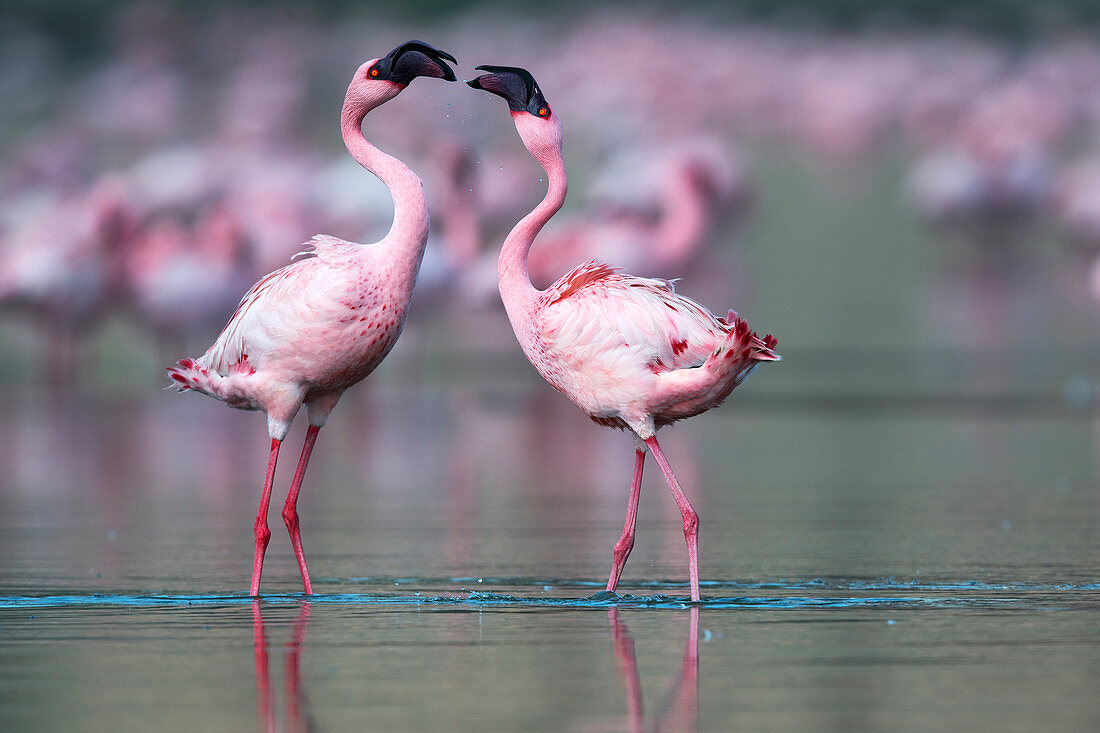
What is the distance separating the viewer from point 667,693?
485 cm

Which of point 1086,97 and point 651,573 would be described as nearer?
point 651,573

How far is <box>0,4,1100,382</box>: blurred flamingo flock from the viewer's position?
38.7 m

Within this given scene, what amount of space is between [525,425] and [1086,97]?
5182 centimetres

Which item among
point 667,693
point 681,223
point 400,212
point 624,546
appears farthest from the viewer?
point 681,223

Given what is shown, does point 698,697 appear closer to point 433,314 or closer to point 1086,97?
point 433,314

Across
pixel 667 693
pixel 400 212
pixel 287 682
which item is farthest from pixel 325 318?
pixel 667 693

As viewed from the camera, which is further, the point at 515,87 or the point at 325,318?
the point at 515,87

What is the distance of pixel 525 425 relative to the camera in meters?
18.2

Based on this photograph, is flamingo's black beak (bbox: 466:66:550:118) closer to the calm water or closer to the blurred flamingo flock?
the calm water

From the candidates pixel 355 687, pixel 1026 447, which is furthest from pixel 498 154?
pixel 355 687

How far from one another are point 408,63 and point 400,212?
2.16 feet

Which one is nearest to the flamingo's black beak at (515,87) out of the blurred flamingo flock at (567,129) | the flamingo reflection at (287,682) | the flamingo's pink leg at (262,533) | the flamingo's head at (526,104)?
the flamingo's head at (526,104)

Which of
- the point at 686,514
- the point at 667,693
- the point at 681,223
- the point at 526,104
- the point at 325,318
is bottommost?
the point at 667,693

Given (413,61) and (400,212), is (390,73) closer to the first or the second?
(413,61)
